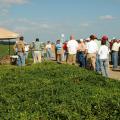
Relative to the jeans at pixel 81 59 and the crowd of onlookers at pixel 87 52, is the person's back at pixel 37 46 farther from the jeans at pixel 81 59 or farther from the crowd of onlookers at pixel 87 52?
the jeans at pixel 81 59

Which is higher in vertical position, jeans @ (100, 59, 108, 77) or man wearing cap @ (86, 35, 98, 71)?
man wearing cap @ (86, 35, 98, 71)

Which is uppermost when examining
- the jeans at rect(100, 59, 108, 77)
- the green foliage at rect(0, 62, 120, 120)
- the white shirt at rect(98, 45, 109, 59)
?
the white shirt at rect(98, 45, 109, 59)

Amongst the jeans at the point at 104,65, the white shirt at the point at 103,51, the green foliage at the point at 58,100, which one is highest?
the white shirt at the point at 103,51

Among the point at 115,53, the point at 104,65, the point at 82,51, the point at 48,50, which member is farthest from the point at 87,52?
the point at 48,50

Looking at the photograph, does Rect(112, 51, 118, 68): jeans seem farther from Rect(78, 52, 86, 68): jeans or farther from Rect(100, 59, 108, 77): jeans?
Rect(100, 59, 108, 77): jeans

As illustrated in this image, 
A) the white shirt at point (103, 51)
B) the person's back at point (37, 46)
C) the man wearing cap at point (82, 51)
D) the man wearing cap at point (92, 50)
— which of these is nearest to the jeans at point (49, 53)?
the person's back at point (37, 46)

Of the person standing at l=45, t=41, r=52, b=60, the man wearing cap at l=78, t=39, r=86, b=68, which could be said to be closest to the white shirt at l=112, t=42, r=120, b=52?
the man wearing cap at l=78, t=39, r=86, b=68

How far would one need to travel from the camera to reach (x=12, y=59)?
32875mm

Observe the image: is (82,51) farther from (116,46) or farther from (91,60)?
(91,60)

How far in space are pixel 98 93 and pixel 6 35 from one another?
21524mm

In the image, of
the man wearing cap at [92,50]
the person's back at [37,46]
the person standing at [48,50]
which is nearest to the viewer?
the man wearing cap at [92,50]

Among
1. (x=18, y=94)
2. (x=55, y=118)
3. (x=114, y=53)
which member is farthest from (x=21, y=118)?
(x=114, y=53)

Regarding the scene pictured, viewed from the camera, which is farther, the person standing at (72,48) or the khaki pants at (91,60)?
the person standing at (72,48)

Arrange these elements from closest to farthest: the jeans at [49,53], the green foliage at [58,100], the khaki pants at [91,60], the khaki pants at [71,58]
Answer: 1. the green foliage at [58,100]
2. the khaki pants at [91,60]
3. the khaki pants at [71,58]
4. the jeans at [49,53]
